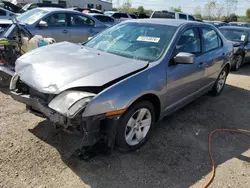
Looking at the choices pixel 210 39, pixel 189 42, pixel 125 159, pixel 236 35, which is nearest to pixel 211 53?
pixel 210 39

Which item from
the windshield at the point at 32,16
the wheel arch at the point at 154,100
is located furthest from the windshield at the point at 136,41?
the windshield at the point at 32,16

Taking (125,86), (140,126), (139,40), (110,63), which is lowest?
(140,126)

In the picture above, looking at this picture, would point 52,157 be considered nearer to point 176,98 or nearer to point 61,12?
point 176,98

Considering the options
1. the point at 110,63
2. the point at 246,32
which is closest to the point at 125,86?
the point at 110,63

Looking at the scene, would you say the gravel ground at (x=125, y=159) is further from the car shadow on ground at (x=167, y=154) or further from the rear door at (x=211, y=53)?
the rear door at (x=211, y=53)

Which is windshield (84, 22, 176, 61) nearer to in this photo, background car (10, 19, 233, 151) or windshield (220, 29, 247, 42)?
background car (10, 19, 233, 151)

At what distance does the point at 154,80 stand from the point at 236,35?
7.59 metres

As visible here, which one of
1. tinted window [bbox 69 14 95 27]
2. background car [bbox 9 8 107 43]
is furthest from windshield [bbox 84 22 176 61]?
tinted window [bbox 69 14 95 27]

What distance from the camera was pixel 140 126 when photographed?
3162mm

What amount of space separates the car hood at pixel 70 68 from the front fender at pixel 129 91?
0.10 m

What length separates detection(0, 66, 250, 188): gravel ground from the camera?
2.61 metres

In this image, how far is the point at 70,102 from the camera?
95.8 inches

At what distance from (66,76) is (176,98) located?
1.74 meters

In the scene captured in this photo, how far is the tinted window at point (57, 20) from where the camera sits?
23.9ft
